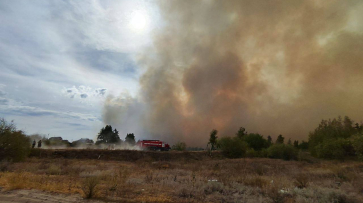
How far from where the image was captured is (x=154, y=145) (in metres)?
61.6

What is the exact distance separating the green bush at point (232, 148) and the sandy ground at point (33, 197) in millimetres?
48330

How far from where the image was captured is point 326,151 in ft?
190

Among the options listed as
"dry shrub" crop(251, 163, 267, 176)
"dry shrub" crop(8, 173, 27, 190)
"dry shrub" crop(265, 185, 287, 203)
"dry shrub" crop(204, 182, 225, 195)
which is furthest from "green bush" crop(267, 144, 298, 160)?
"dry shrub" crop(8, 173, 27, 190)

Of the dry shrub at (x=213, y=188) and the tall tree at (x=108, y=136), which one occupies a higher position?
the tall tree at (x=108, y=136)

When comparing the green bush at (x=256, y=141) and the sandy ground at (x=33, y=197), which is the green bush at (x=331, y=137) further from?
the sandy ground at (x=33, y=197)

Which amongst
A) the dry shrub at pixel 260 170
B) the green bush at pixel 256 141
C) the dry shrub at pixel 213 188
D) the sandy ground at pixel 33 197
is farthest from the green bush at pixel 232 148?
the sandy ground at pixel 33 197

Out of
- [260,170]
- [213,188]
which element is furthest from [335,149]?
[213,188]

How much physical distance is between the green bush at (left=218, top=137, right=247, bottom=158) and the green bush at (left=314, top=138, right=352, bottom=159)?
858 inches

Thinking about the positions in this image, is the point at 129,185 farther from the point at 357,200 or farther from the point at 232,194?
the point at 357,200

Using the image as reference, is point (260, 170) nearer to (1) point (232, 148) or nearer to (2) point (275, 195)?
(2) point (275, 195)

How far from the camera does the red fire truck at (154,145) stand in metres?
61.4

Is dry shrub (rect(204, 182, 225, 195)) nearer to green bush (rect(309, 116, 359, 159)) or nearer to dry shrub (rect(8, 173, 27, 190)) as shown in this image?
Result: dry shrub (rect(8, 173, 27, 190))

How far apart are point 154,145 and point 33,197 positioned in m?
51.3

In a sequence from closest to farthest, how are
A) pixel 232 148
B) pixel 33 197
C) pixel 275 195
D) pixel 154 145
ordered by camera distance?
pixel 33 197, pixel 275 195, pixel 232 148, pixel 154 145
